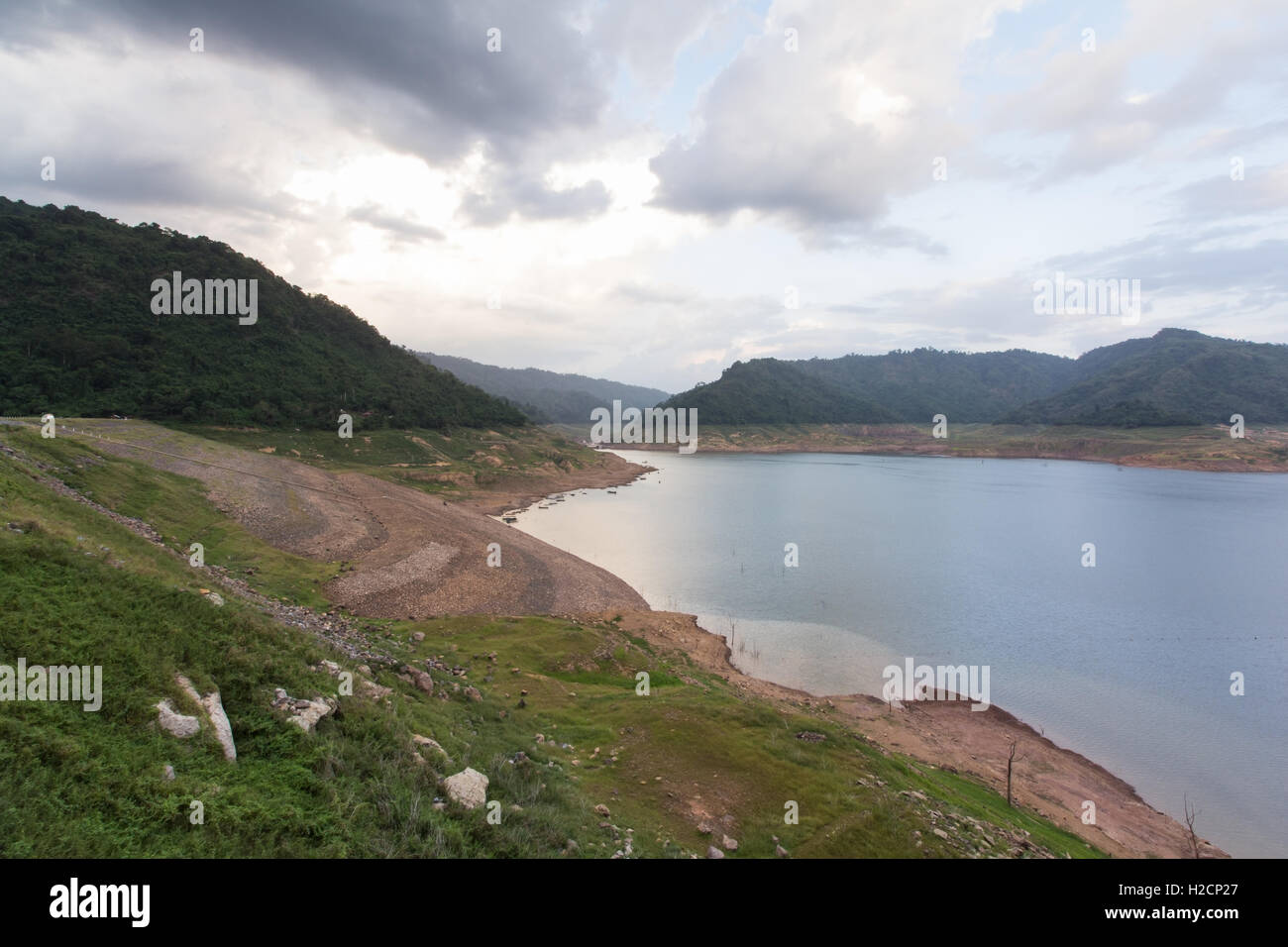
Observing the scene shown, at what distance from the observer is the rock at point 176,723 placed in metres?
7.35

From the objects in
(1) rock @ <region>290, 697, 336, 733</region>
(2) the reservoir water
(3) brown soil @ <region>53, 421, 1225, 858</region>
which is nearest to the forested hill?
(3) brown soil @ <region>53, 421, 1225, 858</region>

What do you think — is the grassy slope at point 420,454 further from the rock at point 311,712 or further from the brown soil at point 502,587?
the rock at point 311,712

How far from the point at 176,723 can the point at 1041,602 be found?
44.2m

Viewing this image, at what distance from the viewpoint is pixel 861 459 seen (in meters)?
158

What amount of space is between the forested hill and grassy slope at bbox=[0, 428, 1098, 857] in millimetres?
52938

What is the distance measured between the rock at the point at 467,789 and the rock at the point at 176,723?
3.51 meters

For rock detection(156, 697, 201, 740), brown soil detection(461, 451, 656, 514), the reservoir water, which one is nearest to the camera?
rock detection(156, 697, 201, 740)

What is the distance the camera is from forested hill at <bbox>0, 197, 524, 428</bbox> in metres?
57.8

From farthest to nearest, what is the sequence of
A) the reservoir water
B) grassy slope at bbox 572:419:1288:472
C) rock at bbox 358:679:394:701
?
grassy slope at bbox 572:419:1288:472 < the reservoir water < rock at bbox 358:679:394:701

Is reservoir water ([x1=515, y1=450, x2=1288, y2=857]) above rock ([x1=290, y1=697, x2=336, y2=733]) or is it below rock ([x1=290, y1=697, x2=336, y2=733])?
→ below

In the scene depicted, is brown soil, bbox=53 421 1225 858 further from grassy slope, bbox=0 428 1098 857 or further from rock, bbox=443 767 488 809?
rock, bbox=443 767 488 809
